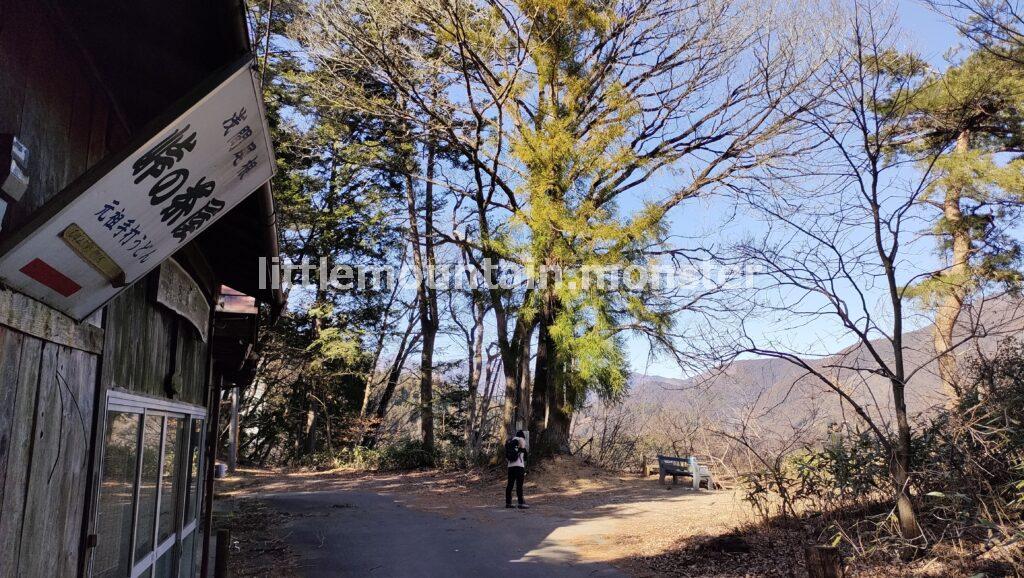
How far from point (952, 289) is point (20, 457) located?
10.4 metres

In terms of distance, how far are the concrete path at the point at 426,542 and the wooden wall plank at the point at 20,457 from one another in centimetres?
721

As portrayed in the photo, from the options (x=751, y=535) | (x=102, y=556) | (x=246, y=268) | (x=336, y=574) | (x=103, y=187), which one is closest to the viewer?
(x=103, y=187)

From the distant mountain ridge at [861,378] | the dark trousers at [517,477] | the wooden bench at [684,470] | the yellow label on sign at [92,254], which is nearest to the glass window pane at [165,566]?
the yellow label on sign at [92,254]

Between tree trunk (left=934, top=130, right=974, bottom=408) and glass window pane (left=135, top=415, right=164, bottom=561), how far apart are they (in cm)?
785

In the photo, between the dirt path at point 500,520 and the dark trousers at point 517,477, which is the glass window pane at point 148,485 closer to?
the dirt path at point 500,520

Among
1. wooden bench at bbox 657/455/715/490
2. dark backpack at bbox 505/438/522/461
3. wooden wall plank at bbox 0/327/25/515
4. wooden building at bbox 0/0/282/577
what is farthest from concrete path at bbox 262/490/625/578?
wooden wall plank at bbox 0/327/25/515

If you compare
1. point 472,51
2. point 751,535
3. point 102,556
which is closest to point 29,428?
point 102,556

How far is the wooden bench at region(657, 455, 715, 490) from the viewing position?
18.8 metres

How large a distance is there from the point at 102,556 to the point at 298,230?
83.1 feet

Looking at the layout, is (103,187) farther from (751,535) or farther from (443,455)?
(443,455)

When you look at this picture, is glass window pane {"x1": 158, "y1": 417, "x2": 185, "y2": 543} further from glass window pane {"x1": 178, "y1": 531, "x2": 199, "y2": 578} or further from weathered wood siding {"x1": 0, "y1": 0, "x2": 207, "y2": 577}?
weathered wood siding {"x1": 0, "y1": 0, "x2": 207, "y2": 577}

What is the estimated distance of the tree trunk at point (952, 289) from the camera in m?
8.46

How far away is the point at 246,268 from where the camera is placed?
6.53 m

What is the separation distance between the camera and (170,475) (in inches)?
219
